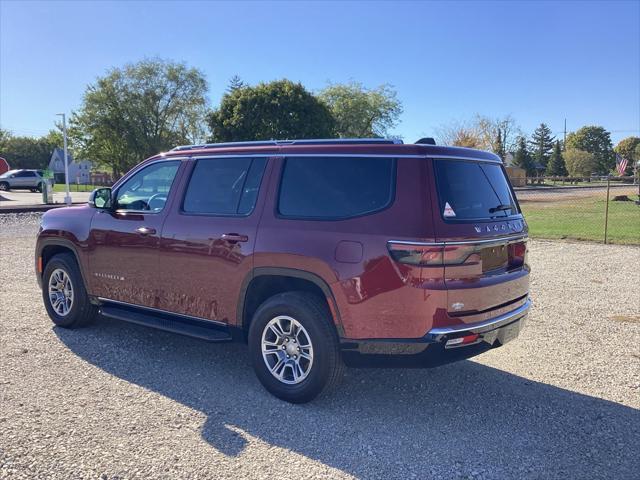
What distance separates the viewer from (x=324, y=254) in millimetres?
3844

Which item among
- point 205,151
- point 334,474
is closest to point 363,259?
point 334,474

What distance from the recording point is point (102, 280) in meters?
5.47

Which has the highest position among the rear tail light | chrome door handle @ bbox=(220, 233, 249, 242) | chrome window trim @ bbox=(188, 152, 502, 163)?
chrome window trim @ bbox=(188, 152, 502, 163)

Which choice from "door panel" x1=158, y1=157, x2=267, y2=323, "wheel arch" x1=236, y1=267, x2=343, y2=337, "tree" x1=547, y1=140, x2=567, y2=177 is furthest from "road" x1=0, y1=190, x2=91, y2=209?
"tree" x1=547, y1=140, x2=567, y2=177

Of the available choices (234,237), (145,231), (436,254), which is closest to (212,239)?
(234,237)

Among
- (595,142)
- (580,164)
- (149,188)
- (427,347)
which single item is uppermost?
(595,142)

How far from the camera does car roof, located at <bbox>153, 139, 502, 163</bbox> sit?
3.84 meters

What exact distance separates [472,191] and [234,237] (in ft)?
6.22

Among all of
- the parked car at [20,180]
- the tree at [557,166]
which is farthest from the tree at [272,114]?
the tree at [557,166]

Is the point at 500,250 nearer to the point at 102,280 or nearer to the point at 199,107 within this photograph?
the point at 102,280

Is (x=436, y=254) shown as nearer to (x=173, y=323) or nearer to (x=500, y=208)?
(x=500, y=208)

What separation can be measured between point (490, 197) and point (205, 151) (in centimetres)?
255

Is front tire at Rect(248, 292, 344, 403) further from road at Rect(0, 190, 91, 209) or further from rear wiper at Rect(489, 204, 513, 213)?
road at Rect(0, 190, 91, 209)

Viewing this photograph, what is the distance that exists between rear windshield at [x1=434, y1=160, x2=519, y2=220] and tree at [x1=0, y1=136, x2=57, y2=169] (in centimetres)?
8902
